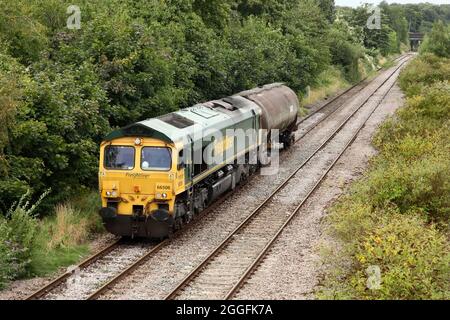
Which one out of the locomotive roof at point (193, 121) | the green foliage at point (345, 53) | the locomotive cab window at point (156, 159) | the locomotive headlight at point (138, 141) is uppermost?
the green foliage at point (345, 53)

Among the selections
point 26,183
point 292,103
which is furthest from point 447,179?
point 292,103

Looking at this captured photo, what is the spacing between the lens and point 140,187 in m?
16.8

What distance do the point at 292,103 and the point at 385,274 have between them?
20.2 m

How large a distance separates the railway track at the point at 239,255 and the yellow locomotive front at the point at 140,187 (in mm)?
1757

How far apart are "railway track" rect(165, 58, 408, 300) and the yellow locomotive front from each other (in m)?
1.76

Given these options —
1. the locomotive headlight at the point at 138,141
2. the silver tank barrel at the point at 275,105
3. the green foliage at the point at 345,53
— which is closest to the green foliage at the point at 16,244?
the locomotive headlight at the point at 138,141

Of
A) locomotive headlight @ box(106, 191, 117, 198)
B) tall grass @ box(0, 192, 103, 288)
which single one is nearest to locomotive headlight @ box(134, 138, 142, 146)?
locomotive headlight @ box(106, 191, 117, 198)

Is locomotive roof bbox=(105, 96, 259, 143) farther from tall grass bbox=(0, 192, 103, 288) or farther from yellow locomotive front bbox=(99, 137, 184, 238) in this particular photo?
tall grass bbox=(0, 192, 103, 288)

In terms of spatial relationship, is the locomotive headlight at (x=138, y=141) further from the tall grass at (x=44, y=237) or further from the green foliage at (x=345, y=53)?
the green foliage at (x=345, y=53)

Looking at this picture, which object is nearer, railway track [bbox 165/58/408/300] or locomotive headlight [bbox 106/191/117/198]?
railway track [bbox 165/58/408/300]

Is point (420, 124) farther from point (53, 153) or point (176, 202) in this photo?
point (53, 153)

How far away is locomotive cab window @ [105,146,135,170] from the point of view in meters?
17.0

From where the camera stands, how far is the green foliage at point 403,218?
12.3 metres

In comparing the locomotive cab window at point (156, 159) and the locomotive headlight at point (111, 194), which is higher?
Answer: the locomotive cab window at point (156, 159)
